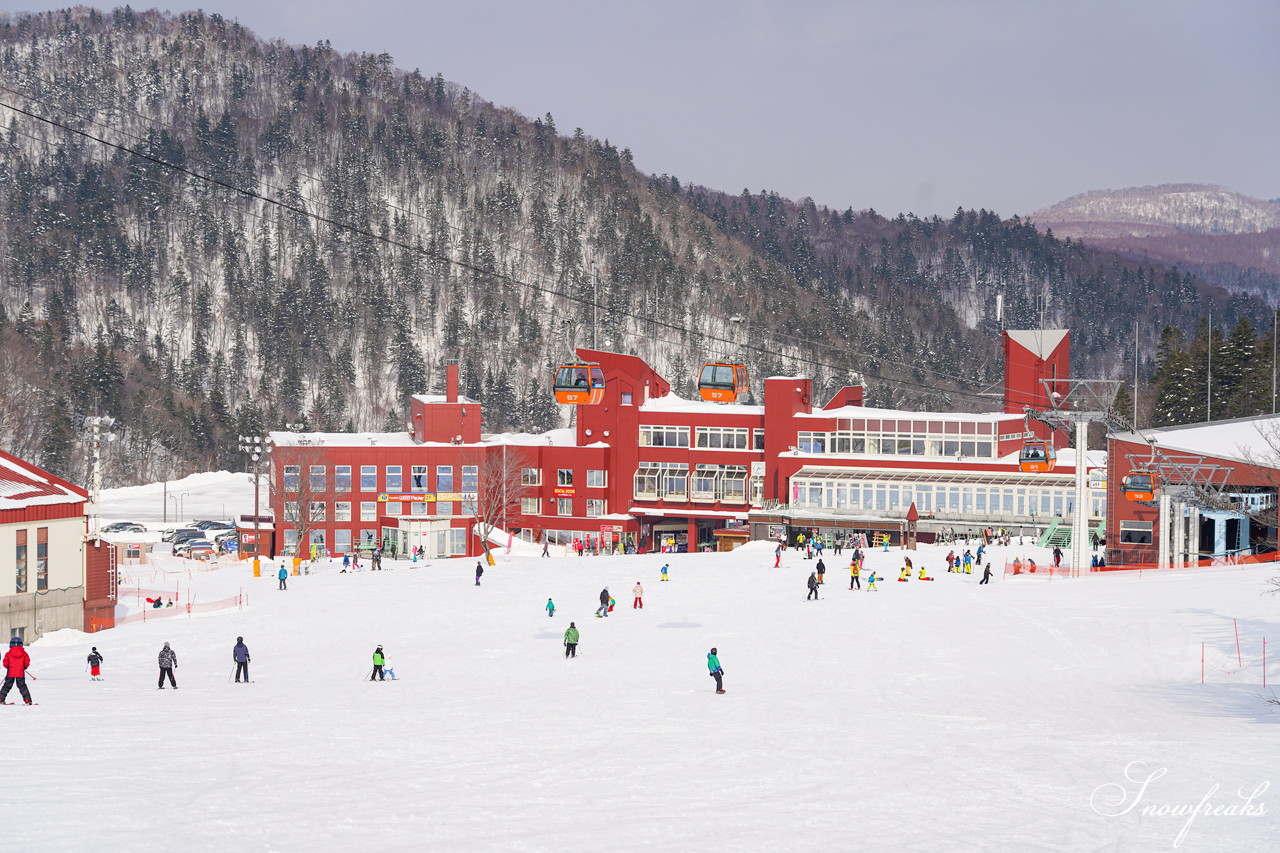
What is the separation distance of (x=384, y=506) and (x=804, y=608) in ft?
139

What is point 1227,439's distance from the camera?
5794cm

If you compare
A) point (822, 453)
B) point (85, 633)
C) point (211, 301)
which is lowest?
point (85, 633)

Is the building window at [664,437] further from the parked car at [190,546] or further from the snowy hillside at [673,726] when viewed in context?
the snowy hillside at [673,726]

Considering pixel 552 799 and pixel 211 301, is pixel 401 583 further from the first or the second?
pixel 211 301

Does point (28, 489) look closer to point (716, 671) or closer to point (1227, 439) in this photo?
point (716, 671)

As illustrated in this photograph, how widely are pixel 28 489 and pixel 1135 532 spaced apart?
51.1 meters

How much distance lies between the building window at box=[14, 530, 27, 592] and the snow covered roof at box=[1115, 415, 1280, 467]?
1677 inches

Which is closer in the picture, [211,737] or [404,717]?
[211,737]

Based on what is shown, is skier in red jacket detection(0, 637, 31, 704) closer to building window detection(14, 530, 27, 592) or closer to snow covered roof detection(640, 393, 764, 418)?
building window detection(14, 530, 27, 592)

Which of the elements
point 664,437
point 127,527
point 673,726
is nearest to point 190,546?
point 127,527

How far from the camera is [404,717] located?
23.9 meters

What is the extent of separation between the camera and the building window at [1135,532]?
208ft

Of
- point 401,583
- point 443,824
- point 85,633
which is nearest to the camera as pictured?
point 443,824

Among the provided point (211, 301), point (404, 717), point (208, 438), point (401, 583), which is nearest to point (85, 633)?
point (401, 583)
